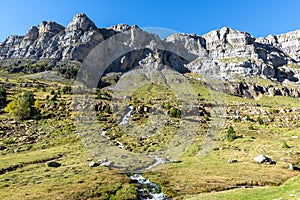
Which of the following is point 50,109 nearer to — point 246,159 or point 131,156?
point 131,156

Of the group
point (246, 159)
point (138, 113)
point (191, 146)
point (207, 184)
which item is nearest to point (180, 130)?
point (191, 146)

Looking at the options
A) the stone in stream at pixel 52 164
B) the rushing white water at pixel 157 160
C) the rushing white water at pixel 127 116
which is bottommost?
the rushing white water at pixel 157 160

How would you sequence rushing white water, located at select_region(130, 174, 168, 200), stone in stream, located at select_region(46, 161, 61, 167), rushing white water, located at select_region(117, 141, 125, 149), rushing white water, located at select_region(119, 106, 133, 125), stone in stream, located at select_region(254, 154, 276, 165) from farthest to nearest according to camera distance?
rushing white water, located at select_region(119, 106, 133, 125), rushing white water, located at select_region(117, 141, 125, 149), stone in stream, located at select_region(254, 154, 276, 165), stone in stream, located at select_region(46, 161, 61, 167), rushing white water, located at select_region(130, 174, 168, 200)

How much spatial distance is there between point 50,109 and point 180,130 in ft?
175

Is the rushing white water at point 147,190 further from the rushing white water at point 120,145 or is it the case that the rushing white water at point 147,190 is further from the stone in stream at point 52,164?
the rushing white water at point 120,145

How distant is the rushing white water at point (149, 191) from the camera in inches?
1344

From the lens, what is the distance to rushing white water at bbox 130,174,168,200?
1344 inches

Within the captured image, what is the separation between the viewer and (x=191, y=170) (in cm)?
4591

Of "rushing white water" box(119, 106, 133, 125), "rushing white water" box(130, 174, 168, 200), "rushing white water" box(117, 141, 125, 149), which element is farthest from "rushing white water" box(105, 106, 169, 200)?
"rushing white water" box(119, 106, 133, 125)

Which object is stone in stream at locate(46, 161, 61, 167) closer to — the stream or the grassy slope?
the grassy slope

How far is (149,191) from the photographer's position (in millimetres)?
36094

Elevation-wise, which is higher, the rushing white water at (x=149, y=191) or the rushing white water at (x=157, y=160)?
the rushing white water at (x=149, y=191)

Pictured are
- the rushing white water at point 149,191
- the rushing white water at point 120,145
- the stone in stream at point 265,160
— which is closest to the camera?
the rushing white water at point 149,191

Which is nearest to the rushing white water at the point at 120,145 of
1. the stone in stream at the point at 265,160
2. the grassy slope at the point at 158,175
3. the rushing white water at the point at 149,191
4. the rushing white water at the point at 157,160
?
the grassy slope at the point at 158,175
